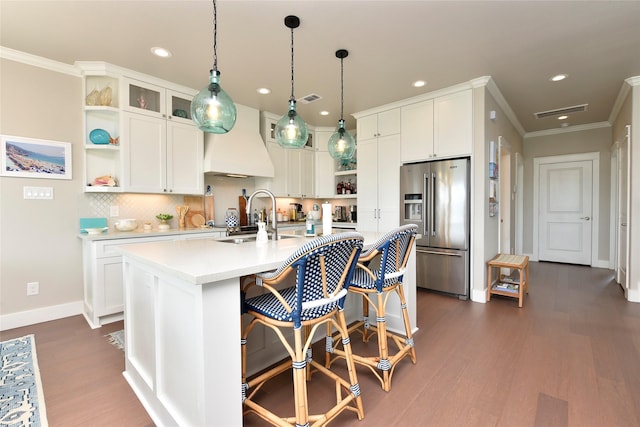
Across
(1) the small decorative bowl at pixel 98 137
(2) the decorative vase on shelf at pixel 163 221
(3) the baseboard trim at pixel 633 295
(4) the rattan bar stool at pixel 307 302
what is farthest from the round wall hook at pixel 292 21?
(3) the baseboard trim at pixel 633 295

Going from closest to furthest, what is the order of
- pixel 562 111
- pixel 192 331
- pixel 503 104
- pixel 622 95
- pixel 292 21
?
pixel 192 331
pixel 292 21
pixel 622 95
pixel 503 104
pixel 562 111

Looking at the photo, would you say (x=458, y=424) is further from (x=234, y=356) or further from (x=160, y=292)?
(x=160, y=292)

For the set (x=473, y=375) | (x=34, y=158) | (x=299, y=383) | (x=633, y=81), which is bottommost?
(x=473, y=375)

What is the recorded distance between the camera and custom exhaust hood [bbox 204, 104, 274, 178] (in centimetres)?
389

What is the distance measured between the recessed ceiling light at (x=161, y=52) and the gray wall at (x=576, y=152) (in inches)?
257

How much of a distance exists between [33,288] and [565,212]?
811 cm

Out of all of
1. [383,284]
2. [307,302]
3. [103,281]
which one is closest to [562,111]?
[383,284]

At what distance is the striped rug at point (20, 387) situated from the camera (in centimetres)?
161

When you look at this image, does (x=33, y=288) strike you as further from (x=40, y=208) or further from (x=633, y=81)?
(x=633, y=81)

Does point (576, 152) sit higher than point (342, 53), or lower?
lower

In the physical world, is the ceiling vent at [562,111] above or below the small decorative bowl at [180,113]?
above

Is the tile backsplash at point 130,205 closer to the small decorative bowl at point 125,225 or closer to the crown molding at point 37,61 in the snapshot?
the small decorative bowl at point 125,225

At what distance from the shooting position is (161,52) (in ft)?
9.32

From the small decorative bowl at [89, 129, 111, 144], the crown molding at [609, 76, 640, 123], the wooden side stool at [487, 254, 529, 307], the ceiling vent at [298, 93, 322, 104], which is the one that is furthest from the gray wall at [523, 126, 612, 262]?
the small decorative bowl at [89, 129, 111, 144]
